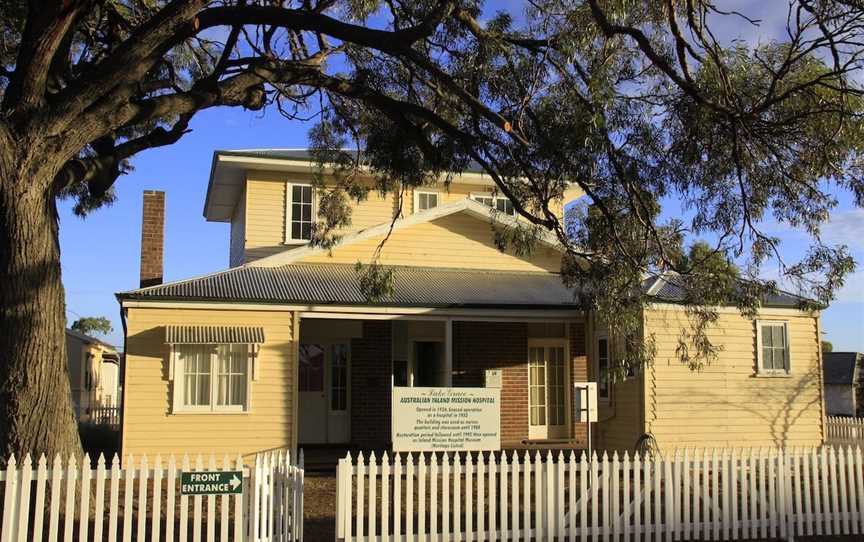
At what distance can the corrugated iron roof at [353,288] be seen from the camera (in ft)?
48.3

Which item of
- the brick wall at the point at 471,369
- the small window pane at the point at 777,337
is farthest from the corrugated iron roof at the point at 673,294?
the brick wall at the point at 471,369

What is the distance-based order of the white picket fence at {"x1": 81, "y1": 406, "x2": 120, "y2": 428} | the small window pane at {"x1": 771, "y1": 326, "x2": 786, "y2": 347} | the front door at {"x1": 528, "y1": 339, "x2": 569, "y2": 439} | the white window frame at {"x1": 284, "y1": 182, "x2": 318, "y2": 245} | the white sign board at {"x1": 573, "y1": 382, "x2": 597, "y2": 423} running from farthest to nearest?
the white picket fence at {"x1": 81, "y1": 406, "x2": 120, "y2": 428}
the white window frame at {"x1": 284, "y1": 182, "x2": 318, "y2": 245}
the front door at {"x1": 528, "y1": 339, "x2": 569, "y2": 439}
the small window pane at {"x1": 771, "y1": 326, "x2": 786, "y2": 347}
the white sign board at {"x1": 573, "y1": 382, "x2": 597, "y2": 423}

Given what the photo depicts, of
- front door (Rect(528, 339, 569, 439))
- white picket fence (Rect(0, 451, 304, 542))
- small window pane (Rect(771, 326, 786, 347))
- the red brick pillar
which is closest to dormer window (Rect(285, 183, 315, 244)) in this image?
front door (Rect(528, 339, 569, 439))

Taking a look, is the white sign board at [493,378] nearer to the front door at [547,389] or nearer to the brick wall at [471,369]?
the brick wall at [471,369]

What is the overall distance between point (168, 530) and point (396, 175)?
6.98 m

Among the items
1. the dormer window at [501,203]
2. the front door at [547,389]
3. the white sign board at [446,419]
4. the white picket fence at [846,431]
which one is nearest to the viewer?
the white sign board at [446,419]

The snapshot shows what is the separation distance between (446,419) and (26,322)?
231 inches

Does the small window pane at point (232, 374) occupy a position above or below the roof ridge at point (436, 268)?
below

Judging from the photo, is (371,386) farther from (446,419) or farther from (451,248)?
(446,419)

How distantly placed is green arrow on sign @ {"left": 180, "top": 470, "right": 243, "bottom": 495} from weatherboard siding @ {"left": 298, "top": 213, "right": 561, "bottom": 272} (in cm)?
996

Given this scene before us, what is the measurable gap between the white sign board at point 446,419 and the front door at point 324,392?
5.91m

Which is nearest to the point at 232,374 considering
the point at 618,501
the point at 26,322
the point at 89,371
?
the point at 26,322

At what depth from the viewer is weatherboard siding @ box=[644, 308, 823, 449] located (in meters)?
15.5

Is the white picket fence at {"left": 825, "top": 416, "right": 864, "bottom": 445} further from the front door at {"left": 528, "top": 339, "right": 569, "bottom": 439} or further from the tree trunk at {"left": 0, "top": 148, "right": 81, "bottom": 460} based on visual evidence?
the tree trunk at {"left": 0, "top": 148, "right": 81, "bottom": 460}
